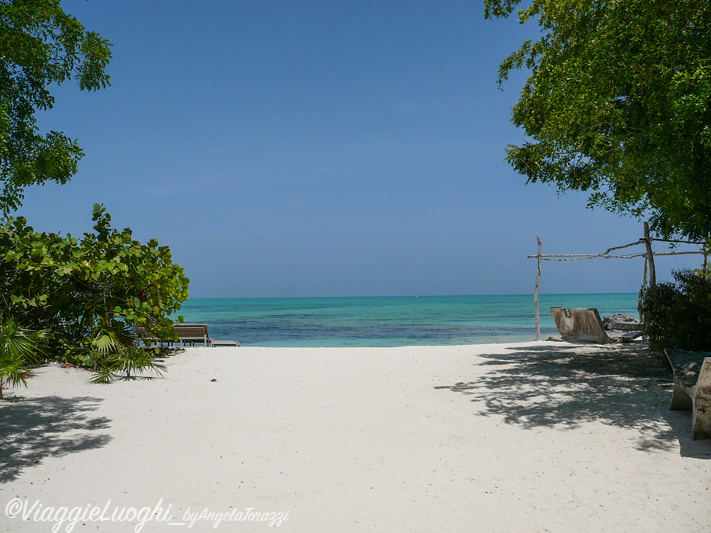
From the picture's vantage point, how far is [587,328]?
14.4 metres

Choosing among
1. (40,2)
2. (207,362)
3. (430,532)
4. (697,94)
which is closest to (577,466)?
(430,532)

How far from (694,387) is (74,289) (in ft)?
32.2

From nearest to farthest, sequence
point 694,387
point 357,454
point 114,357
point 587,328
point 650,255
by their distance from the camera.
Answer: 1. point 357,454
2. point 694,387
3. point 114,357
4. point 650,255
5. point 587,328

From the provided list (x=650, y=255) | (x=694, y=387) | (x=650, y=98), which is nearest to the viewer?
(x=694, y=387)

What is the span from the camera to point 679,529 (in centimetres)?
375

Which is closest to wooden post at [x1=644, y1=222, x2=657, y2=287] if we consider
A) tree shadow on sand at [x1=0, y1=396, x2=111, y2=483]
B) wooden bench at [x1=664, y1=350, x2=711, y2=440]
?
wooden bench at [x1=664, y1=350, x2=711, y2=440]

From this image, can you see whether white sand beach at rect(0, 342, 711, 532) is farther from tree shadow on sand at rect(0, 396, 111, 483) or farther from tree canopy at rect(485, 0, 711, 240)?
tree canopy at rect(485, 0, 711, 240)

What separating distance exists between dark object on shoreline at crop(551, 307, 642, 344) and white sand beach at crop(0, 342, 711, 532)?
4917mm

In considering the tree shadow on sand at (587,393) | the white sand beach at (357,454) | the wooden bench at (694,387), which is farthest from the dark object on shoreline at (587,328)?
the wooden bench at (694,387)

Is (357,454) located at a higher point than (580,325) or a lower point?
lower

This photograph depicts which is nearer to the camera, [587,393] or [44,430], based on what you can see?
[44,430]

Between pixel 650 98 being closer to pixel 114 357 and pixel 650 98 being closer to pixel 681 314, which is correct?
pixel 681 314

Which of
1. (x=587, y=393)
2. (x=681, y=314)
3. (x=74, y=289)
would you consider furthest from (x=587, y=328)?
(x=74, y=289)

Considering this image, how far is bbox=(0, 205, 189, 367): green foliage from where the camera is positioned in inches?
354
